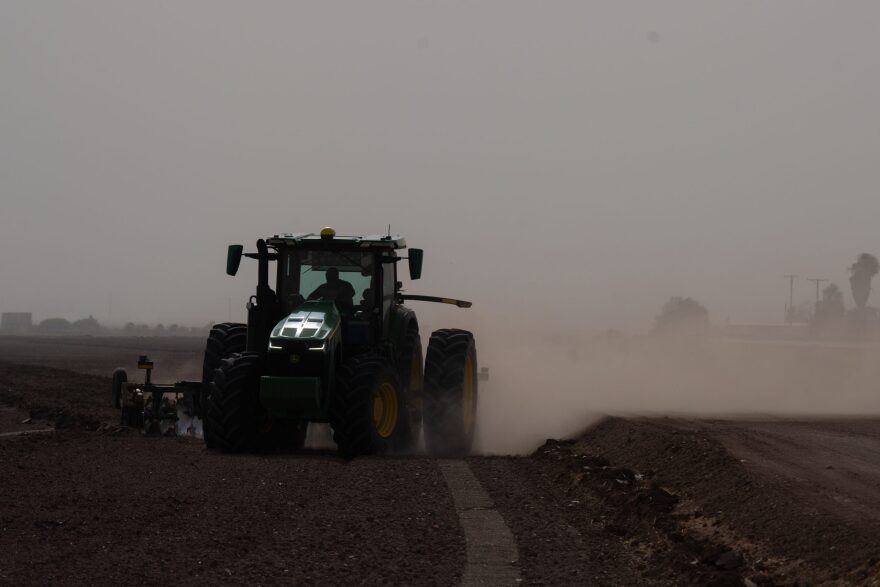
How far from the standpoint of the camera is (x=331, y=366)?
16516 mm

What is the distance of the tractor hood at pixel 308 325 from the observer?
16.4 m

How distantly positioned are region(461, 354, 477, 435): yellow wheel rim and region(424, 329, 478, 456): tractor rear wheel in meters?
0.54

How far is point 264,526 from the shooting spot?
36.0 feet

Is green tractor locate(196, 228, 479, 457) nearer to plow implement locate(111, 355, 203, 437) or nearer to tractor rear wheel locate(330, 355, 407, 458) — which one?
tractor rear wheel locate(330, 355, 407, 458)

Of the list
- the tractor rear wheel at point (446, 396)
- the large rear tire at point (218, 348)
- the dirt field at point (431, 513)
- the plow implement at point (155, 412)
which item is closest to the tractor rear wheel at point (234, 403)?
the dirt field at point (431, 513)


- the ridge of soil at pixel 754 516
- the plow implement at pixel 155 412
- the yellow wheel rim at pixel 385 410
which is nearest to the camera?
the ridge of soil at pixel 754 516

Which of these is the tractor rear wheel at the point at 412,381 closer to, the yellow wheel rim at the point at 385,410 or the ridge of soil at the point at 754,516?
the yellow wheel rim at the point at 385,410

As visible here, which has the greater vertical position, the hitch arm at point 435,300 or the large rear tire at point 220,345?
the hitch arm at point 435,300

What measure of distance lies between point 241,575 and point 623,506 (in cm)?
507

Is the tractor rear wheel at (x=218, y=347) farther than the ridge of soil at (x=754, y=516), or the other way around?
the tractor rear wheel at (x=218, y=347)

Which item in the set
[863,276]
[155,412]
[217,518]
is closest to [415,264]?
[155,412]

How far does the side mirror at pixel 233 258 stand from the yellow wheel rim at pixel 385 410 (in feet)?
9.88

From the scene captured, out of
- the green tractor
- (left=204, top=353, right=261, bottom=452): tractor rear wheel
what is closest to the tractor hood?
the green tractor

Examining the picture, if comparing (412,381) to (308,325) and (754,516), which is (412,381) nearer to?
(308,325)
